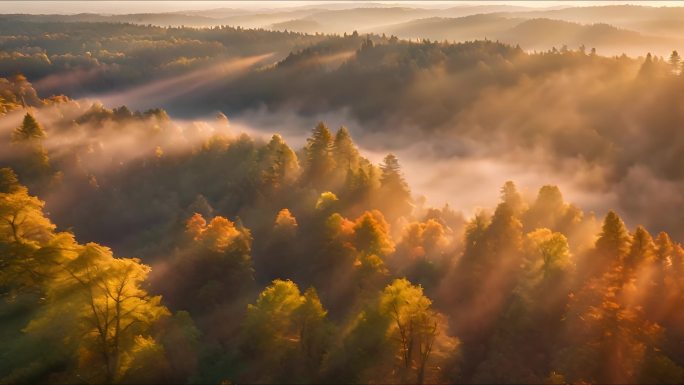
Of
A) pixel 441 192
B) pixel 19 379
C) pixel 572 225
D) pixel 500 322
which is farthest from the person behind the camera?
pixel 441 192

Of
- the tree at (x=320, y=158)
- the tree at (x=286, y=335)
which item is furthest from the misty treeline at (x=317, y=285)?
the tree at (x=320, y=158)

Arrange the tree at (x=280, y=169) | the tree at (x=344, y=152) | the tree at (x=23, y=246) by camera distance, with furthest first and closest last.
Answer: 1. the tree at (x=344, y=152)
2. the tree at (x=280, y=169)
3. the tree at (x=23, y=246)

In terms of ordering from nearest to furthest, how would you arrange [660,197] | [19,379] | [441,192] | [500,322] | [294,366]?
[19,379] → [294,366] → [500,322] → [660,197] → [441,192]

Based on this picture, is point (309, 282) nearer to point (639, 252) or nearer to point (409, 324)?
point (409, 324)

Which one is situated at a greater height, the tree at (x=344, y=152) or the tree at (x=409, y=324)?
the tree at (x=344, y=152)

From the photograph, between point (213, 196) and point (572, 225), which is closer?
point (572, 225)

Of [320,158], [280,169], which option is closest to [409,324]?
[320,158]

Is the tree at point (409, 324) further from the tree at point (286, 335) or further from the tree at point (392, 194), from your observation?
the tree at point (392, 194)

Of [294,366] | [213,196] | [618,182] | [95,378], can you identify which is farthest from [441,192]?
[95,378]

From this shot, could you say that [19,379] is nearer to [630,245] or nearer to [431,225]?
[431,225]
